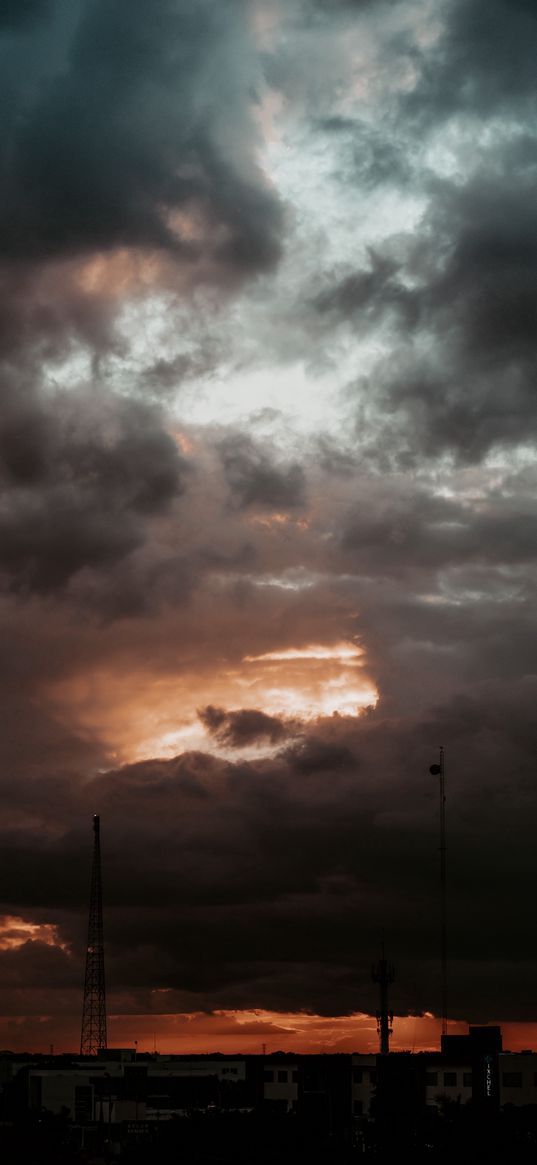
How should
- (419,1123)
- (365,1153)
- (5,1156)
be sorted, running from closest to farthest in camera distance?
1. (5,1156)
2. (365,1153)
3. (419,1123)

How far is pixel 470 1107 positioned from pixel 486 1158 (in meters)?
42.0

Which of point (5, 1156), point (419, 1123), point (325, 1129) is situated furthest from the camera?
point (325, 1129)

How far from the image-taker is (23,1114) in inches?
7776

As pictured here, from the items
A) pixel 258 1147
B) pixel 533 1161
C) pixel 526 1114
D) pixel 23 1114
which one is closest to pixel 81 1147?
pixel 23 1114

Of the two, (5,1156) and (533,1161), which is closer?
(533,1161)

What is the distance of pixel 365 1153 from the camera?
16275cm

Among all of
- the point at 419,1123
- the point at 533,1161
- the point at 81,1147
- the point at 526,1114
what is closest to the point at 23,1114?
the point at 81,1147

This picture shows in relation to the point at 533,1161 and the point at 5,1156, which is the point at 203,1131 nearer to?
the point at 5,1156

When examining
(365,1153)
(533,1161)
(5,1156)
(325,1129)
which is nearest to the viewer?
(533,1161)

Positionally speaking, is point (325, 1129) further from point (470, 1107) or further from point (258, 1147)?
point (258, 1147)

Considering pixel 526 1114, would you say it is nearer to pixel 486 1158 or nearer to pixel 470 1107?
pixel 470 1107

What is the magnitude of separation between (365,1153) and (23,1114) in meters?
56.1

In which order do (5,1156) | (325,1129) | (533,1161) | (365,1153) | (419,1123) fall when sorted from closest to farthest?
1. (533,1161)
2. (5,1156)
3. (365,1153)
4. (419,1123)
5. (325,1129)

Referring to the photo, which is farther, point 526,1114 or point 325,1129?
point 325,1129
